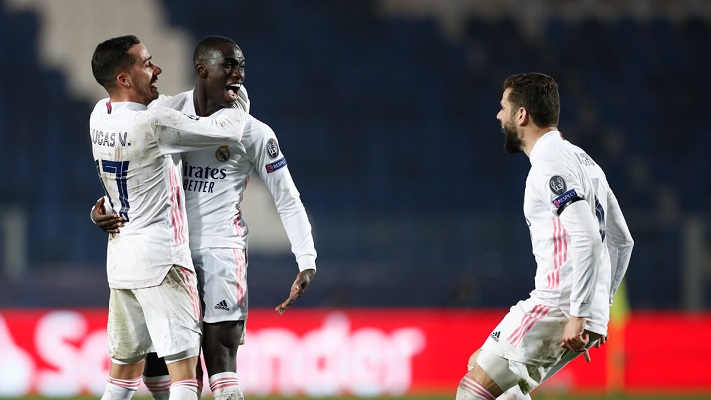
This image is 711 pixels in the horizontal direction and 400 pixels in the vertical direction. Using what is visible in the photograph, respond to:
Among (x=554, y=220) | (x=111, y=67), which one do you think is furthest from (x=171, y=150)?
(x=554, y=220)

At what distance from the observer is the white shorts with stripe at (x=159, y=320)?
15.5 ft

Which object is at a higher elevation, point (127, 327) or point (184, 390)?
point (127, 327)

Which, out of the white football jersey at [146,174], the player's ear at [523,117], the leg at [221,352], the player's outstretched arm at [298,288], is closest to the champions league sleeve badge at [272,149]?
the white football jersey at [146,174]

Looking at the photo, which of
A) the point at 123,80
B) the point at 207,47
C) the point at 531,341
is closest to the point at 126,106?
the point at 123,80

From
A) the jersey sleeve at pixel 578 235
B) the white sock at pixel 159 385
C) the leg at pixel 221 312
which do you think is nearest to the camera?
the jersey sleeve at pixel 578 235

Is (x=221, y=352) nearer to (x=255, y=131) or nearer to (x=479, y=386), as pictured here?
(x=255, y=131)

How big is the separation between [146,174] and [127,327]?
71cm

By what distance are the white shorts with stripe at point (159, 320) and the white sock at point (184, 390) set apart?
11cm

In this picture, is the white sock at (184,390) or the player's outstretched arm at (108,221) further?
the player's outstretched arm at (108,221)

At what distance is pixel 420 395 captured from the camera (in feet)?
34.7

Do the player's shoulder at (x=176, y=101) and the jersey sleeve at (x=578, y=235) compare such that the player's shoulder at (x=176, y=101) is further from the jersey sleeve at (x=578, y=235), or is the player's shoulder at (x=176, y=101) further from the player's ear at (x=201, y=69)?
the jersey sleeve at (x=578, y=235)

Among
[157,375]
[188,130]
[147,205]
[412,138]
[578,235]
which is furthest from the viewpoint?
[412,138]

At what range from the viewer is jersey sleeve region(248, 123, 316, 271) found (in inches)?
201

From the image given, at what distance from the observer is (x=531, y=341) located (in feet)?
15.7
